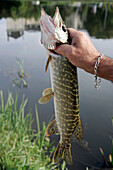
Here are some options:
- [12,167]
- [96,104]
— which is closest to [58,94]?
[12,167]

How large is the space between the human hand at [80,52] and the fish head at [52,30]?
6cm

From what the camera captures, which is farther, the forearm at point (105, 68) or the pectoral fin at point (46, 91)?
the pectoral fin at point (46, 91)

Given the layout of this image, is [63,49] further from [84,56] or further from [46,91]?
[46,91]

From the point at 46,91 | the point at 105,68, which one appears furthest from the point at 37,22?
the point at 105,68

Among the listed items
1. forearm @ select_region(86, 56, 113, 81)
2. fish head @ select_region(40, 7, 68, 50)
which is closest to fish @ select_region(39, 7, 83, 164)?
fish head @ select_region(40, 7, 68, 50)

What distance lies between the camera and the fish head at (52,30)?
148 cm

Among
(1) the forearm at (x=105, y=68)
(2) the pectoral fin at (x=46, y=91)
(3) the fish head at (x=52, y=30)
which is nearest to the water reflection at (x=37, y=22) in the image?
(2) the pectoral fin at (x=46, y=91)

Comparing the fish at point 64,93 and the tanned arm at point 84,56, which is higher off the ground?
the tanned arm at point 84,56

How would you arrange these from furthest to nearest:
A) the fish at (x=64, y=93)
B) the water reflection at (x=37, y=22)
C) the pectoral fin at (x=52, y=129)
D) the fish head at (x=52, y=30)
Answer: the water reflection at (x=37, y=22) → the pectoral fin at (x=52, y=129) → the fish at (x=64, y=93) → the fish head at (x=52, y=30)

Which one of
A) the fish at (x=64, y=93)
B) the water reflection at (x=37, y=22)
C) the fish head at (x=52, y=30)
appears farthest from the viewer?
the water reflection at (x=37, y=22)

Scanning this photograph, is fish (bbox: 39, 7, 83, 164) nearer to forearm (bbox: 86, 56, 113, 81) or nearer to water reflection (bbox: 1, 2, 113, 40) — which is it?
forearm (bbox: 86, 56, 113, 81)

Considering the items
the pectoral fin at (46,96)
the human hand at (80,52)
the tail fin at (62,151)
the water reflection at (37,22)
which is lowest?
the tail fin at (62,151)

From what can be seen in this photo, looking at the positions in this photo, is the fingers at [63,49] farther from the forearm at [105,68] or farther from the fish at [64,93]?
the forearm at [105,68]

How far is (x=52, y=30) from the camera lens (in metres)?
1.49
